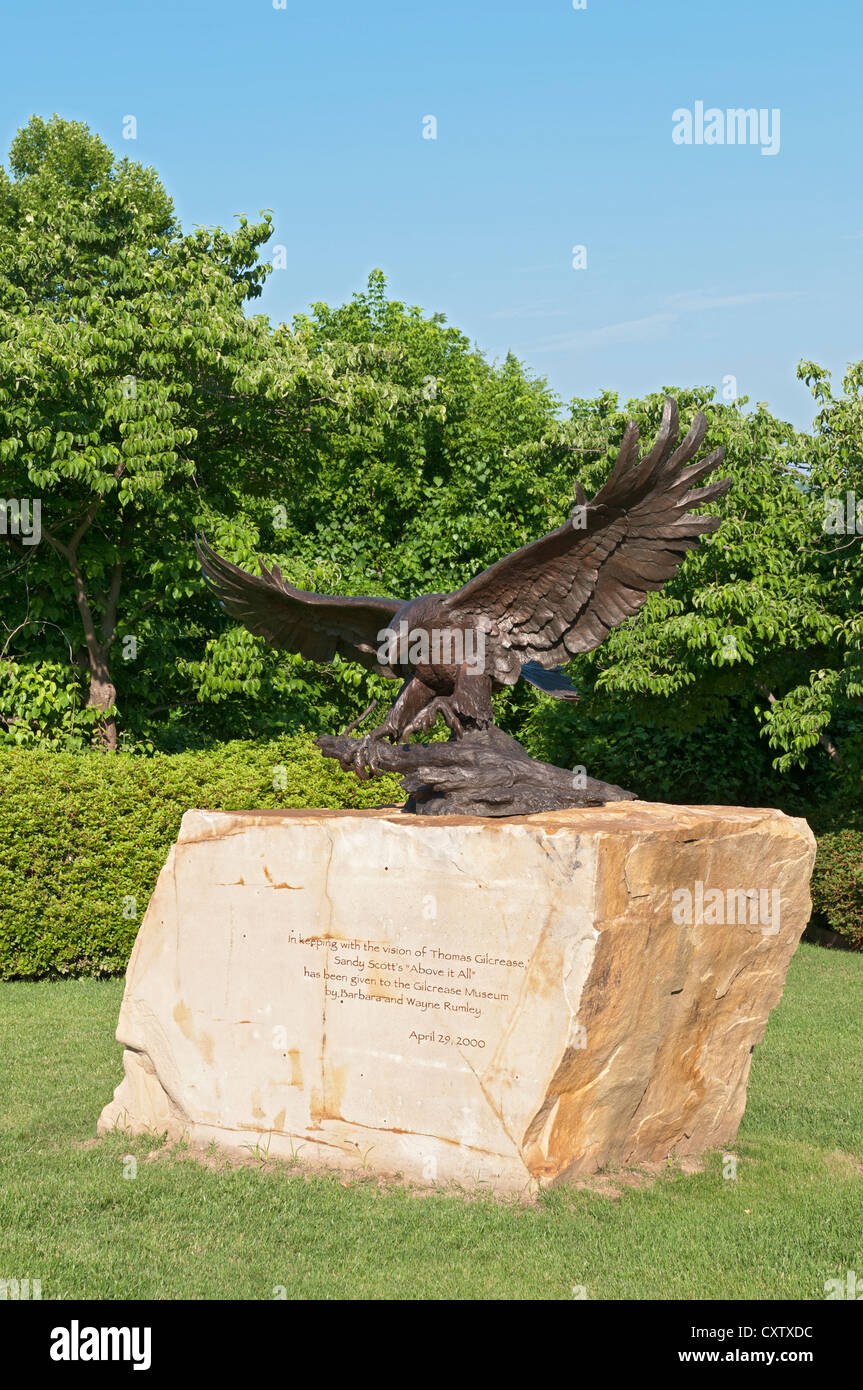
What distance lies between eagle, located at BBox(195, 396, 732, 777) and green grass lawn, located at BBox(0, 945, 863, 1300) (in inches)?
93.4

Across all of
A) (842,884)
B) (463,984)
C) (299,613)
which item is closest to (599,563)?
(299,613)

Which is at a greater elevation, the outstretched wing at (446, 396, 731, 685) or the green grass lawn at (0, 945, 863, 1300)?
the outstretched wing at (446, 396, 731, 685)

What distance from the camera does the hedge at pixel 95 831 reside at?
442 inches

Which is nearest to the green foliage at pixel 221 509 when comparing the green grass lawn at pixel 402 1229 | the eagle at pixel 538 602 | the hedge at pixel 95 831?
the hedge at pixel 95 831

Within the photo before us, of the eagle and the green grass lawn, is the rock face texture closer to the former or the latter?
the green grass lawn

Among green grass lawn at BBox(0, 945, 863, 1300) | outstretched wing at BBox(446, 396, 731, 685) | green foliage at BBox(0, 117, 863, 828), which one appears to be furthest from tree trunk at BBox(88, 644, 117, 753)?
outstretched wing at BBox(446, 396, 731, 685)

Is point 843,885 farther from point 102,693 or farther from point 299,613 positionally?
point 102,693

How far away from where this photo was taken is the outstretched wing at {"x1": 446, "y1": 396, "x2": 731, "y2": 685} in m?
6.02

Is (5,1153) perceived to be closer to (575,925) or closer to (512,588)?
(575,925)

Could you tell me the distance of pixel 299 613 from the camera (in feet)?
25.4

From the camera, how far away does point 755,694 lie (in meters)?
16.2

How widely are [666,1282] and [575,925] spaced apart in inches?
61.4

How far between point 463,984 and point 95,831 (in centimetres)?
635

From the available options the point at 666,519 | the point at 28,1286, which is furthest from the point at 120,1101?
the point at 666,519
